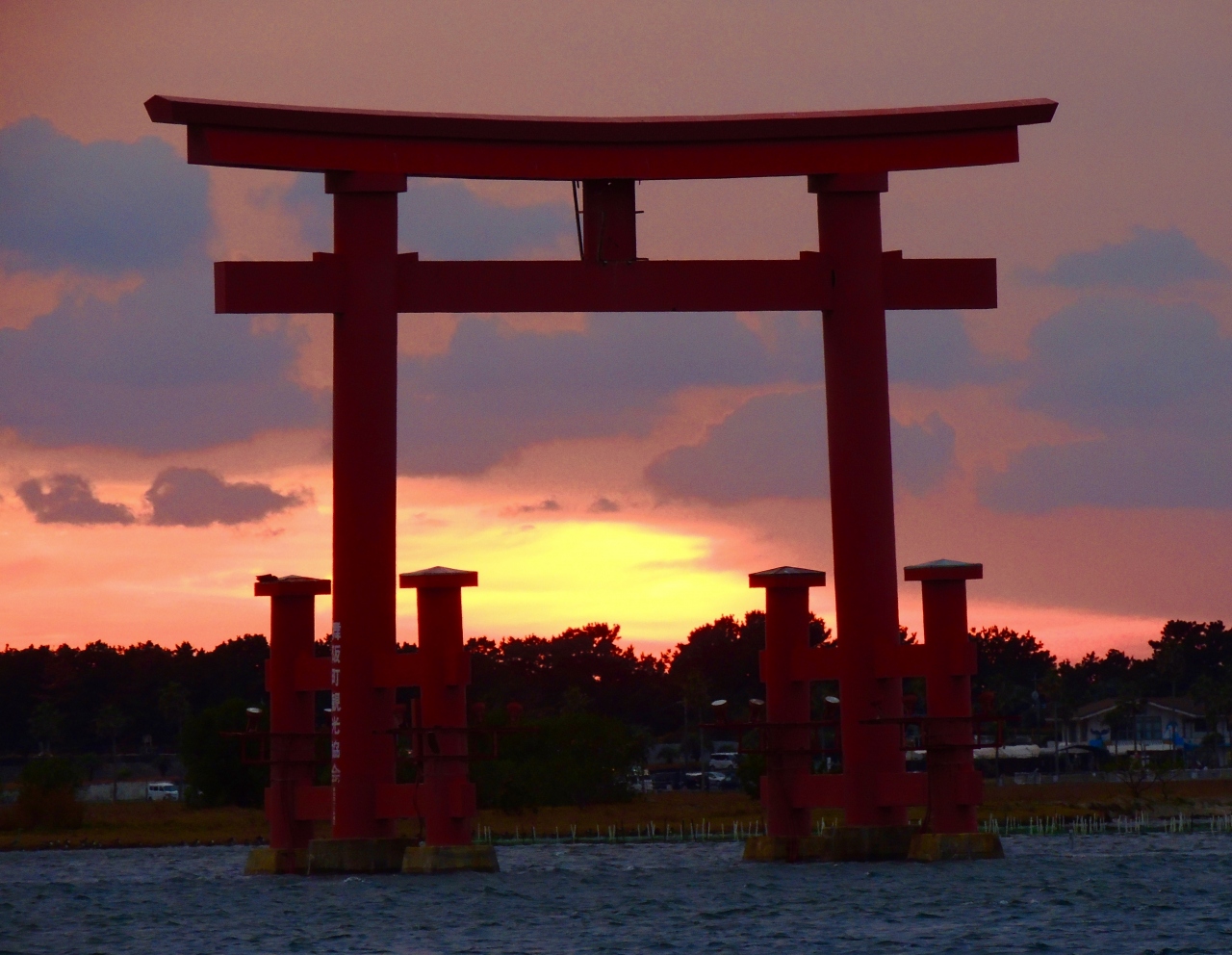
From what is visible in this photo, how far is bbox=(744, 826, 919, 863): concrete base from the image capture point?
3491 centimetres

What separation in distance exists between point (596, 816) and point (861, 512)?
3220 cm

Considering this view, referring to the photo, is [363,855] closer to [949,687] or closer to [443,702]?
[443,702]

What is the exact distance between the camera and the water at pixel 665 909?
2745 centimetres

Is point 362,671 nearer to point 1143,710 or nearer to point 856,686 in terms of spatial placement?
point 856,686

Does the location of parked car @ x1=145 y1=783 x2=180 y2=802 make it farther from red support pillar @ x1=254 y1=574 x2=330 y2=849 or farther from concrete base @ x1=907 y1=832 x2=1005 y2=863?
concrete base @ x1=907 y1=832 x2=1005 y2=863

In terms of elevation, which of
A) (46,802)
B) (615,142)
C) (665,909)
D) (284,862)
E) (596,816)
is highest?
(615,142)

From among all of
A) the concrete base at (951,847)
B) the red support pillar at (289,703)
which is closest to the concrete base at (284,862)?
the red support pillar at (289,703)

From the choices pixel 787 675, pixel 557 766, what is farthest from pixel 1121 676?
pixel 787 675

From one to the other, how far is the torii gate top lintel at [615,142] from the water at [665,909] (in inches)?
427

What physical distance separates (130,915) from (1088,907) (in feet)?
44.3

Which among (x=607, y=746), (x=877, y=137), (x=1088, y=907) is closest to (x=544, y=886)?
(x=1088, y=907)

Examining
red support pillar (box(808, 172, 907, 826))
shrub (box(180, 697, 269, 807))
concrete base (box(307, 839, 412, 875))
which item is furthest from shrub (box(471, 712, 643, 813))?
red support pillar (box(808, 172, 907, 826))

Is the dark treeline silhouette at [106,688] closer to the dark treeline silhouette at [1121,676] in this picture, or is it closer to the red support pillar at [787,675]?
the dark treeline silhouette at [1121,676]

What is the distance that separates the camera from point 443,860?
1315 inches
